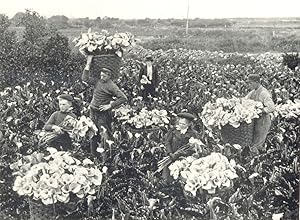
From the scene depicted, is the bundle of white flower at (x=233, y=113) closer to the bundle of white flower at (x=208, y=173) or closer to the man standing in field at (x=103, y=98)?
the bundle of white flower at (x=208, y=173)

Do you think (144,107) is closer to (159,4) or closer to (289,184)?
(159,4)

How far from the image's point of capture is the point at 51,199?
1.56 m

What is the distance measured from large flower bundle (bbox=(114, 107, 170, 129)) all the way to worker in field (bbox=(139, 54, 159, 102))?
0.05 metres

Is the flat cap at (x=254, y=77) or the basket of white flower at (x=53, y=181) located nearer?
the basket of white flower at (x=53, y=181)

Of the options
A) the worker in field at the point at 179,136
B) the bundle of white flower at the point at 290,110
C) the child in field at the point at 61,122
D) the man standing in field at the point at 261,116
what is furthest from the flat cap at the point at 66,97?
the bundle of white flower at the point at 290,110

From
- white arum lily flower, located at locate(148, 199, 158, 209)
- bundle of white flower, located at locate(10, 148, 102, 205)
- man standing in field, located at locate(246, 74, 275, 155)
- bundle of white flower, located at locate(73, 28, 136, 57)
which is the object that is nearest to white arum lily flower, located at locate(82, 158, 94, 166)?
bundle of white flower, located at locate(10, 148, 102, 205)

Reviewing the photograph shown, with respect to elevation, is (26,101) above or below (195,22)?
below

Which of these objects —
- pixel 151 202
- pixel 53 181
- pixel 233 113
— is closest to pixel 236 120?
pixel 233 113

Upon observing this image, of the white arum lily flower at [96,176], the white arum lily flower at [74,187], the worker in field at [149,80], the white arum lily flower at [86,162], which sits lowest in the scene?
the white arum lily flower at [74,187]

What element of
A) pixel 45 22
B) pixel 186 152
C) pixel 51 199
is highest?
pixel 45 22

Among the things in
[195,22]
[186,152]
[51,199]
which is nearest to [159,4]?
[195,22]

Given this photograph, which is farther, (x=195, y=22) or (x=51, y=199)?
(x=195, y=22)

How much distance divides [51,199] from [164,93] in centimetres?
48

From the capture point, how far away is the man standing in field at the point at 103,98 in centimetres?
166
